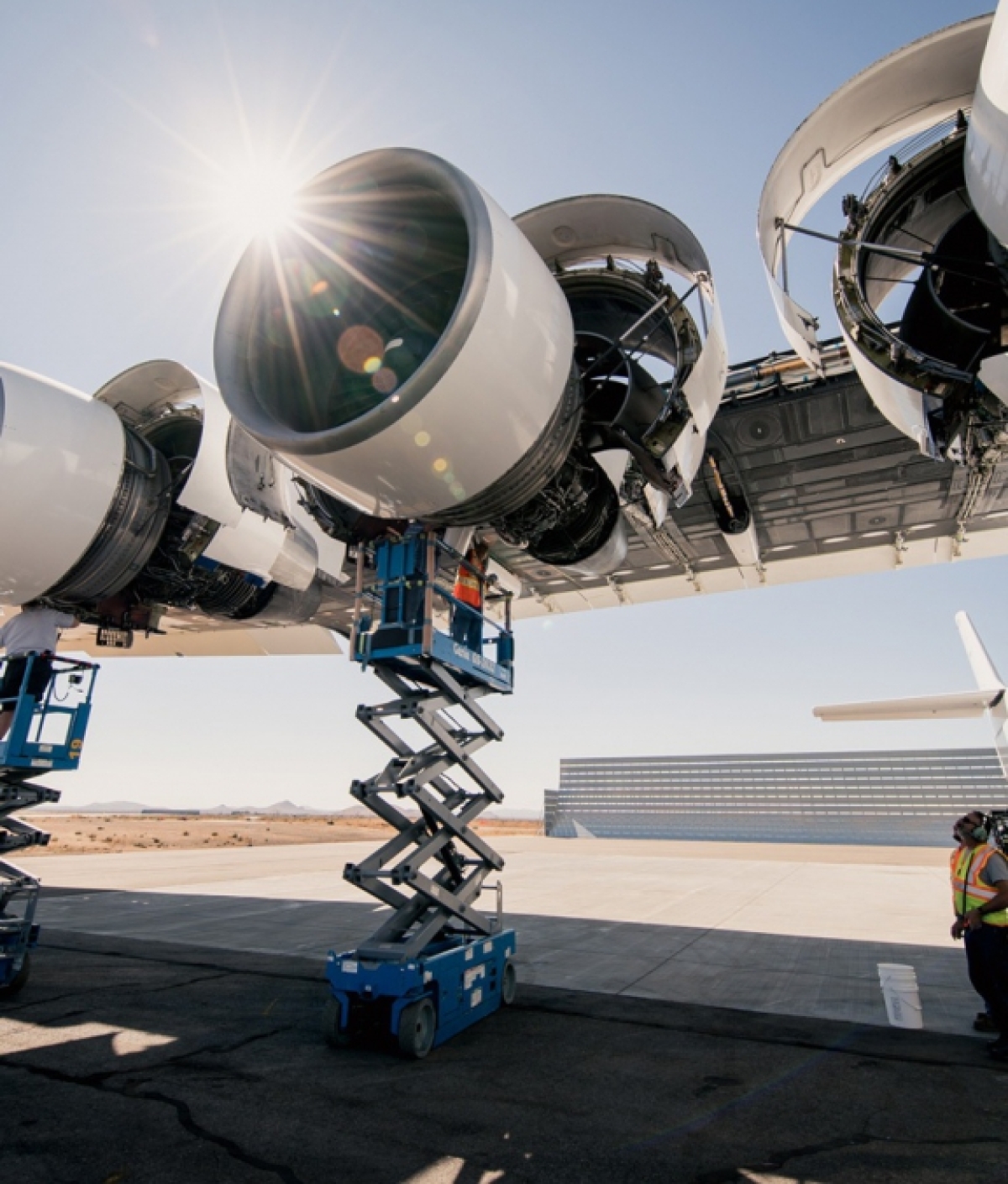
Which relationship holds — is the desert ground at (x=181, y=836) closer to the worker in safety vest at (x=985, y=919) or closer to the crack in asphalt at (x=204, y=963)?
the crack in asphalt at (x=204, y=963)

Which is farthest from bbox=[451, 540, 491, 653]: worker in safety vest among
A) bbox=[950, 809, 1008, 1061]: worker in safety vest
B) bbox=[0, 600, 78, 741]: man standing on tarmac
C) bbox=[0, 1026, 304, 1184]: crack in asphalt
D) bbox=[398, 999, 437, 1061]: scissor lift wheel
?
bbox=[0, 600, 78, 741]: man standing on tarmac

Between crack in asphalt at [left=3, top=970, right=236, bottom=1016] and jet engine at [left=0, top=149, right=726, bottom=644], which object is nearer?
jet engine at [left=0, top=149, right=726, bottom=644]

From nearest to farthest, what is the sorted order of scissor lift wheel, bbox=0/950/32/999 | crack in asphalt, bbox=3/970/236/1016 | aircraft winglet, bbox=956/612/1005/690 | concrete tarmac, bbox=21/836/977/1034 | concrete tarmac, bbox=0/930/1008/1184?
concrete tarmac, bbox=0/930/1008/1184 → crack in asphalt, bbox=3/970/236/1016 → scissor lift wheel, bbox=0/950/32/999 → concrete tarmac, bbox=21/836/977/1034 → aircraft winglet, bbox=956/612/1005/690

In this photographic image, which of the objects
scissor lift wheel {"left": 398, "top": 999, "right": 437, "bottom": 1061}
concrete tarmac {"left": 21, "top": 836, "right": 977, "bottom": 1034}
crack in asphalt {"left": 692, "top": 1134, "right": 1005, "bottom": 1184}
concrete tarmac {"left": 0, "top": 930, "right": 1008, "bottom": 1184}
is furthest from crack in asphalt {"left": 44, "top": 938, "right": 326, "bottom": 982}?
crack in asphalt {"left": 692, "top": 1134, "right": 1005, "bottom": 1184}

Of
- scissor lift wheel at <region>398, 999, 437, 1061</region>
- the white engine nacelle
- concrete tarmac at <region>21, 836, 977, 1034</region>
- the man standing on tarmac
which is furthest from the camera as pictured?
the man standing on tarmac

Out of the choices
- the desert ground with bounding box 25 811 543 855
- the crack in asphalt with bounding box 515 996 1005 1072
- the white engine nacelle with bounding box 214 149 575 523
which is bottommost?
the crack in asphalt with bounding box 515 996 1005 1072

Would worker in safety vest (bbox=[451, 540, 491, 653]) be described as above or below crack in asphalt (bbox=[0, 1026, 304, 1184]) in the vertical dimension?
above

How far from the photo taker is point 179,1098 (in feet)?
13.1

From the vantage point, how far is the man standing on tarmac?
24.2 ft

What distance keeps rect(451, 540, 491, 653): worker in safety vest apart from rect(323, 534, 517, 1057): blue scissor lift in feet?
0.08

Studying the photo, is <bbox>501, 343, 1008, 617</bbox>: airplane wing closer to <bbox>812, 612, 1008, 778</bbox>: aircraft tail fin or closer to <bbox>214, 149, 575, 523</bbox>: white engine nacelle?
<bbox>214, 149, 575, 523</bbox>: white engine nacelle

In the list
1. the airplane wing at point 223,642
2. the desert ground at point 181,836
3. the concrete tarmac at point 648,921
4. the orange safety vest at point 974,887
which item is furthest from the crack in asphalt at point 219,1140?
the airplane wing at point 223,642

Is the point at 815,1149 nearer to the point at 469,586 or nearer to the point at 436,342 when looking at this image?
the point at 469,586

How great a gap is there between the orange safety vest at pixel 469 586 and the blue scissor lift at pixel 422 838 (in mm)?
99
